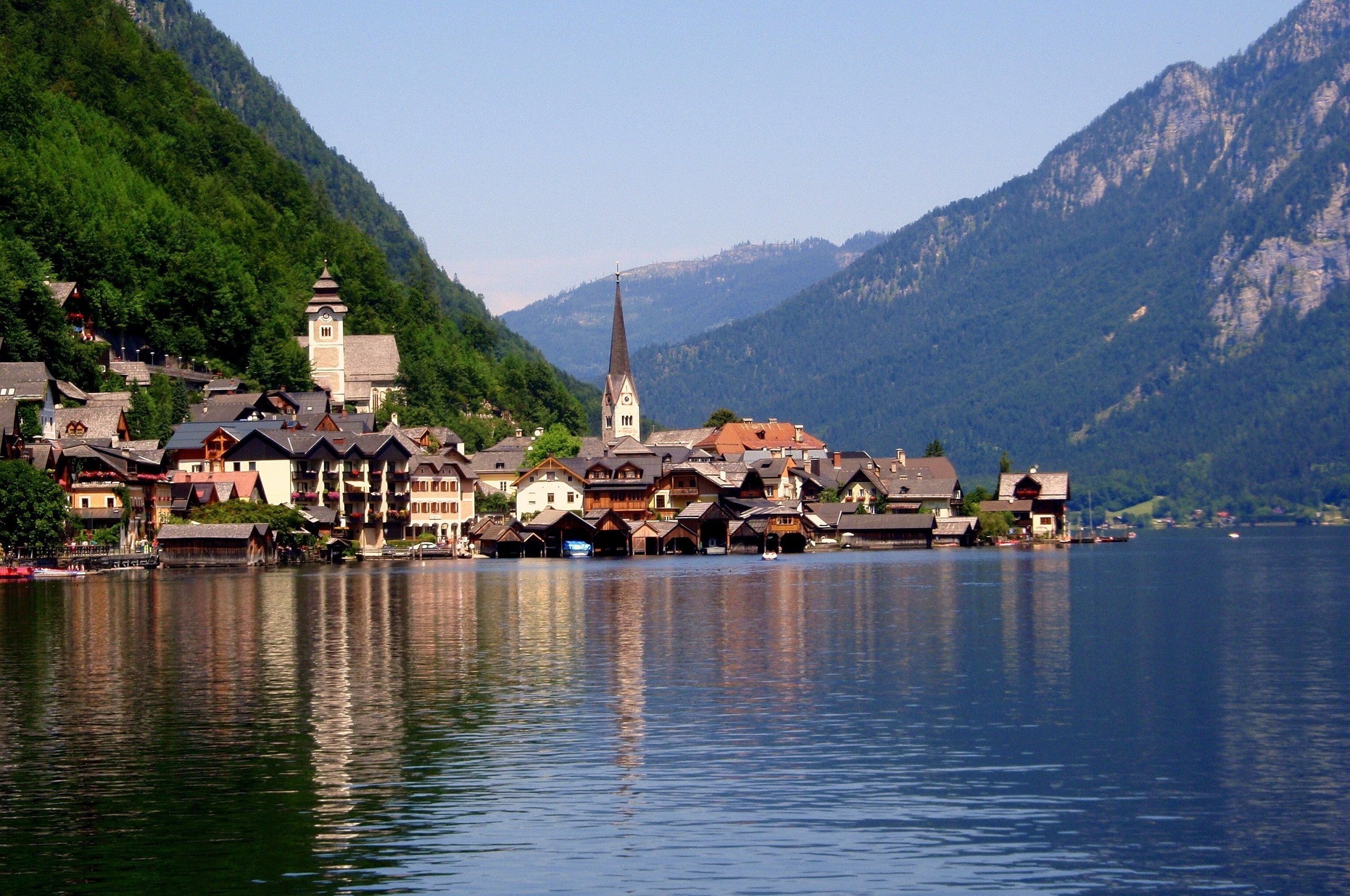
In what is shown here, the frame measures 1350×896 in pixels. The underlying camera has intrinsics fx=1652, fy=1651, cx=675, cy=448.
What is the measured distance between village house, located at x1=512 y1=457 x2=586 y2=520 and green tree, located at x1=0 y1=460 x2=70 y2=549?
52704mm

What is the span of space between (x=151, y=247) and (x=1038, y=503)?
308 feet

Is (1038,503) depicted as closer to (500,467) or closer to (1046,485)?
(1046,485)

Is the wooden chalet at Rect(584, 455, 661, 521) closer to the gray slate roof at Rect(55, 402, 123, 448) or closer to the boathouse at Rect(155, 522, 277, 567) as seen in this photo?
the gray slate roof at Rect(55, 402, 123, 448)

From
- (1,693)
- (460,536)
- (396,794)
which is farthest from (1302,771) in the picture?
(460,536)

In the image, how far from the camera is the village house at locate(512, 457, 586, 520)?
144750mm

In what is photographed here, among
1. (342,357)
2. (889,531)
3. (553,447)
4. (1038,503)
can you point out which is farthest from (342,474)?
(1038,503)

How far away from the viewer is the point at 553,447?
6250 inches

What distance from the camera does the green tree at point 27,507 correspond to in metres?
94.4

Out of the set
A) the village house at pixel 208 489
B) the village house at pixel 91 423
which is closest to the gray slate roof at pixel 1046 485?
the village house at pixel 208 489

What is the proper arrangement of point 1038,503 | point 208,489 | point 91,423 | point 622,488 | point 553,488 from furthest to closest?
1. point 1038,503
2. point 622,488
3. point 553,488
4. point 208,489
5. point 91,423

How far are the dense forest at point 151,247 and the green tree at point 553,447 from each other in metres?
12.1

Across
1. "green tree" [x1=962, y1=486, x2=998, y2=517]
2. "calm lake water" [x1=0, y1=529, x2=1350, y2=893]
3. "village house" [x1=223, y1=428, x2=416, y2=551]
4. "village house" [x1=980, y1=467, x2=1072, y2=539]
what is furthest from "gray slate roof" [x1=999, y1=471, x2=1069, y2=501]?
"calm lake water" [x1=0, y1=529, x2=1350, y2=893]

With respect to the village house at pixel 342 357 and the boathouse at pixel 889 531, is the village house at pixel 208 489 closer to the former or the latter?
the village house at pixel 342 357

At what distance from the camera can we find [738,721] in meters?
35.7
